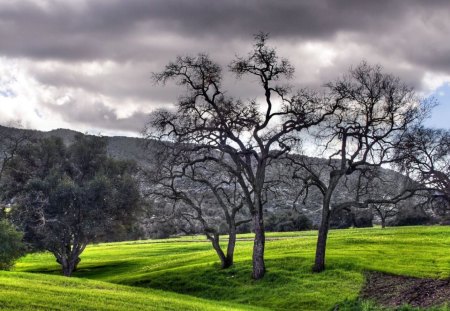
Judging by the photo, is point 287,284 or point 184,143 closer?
point 287,284

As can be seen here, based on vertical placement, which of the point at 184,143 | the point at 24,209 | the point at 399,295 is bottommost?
the point at 399,295

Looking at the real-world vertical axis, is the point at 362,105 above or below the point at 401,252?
above

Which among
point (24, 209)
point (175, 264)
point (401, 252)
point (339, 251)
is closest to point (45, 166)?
point (24, 209)

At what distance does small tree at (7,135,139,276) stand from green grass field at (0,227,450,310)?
6156 mm

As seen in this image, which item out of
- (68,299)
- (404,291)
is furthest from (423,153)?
(68,299)

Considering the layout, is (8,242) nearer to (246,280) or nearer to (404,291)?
(246,280)

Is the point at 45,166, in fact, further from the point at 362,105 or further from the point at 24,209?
the point at 362,105

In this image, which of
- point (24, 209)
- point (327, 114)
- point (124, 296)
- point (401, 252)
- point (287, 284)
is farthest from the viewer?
point (24, 209)

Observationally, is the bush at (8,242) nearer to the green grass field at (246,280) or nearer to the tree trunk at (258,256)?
the green grass field at (246,280)

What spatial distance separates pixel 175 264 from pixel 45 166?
21.9m

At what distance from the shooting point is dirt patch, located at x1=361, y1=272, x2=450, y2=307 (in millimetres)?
30495

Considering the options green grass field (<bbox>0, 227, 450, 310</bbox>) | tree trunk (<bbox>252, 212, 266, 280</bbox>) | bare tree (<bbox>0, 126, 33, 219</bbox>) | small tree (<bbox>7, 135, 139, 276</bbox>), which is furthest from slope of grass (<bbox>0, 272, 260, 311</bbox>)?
bare tree (<bbox>0, 126, 33, 219</bbox>)

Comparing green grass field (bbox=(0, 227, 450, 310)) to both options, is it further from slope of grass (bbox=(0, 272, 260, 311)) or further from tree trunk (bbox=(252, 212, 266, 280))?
tree trunk (bbox=(252, 212, 266, 280))

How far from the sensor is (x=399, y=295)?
107 ft
